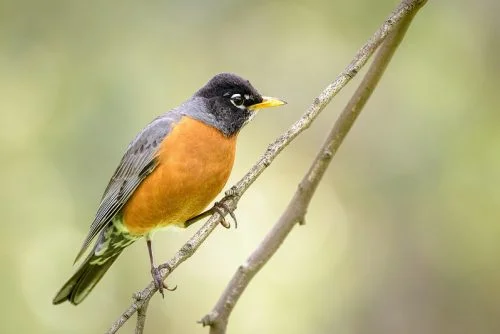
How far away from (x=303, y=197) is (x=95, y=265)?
5.80ft

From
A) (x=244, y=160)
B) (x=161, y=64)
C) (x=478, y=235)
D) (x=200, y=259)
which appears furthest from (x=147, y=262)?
(x=478, y=235)

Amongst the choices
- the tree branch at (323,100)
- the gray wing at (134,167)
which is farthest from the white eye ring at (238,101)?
the tree branch at (323,100)

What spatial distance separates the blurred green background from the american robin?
3.27 ft

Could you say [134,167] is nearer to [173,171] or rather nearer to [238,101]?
[173,171]

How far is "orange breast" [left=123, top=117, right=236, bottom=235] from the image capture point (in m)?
4.62

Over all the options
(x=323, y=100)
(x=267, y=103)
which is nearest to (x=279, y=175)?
(x=267, y=103)

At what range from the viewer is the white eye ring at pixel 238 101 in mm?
4793

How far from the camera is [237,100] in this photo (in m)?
4.80

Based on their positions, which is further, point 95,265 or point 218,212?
point 95,265

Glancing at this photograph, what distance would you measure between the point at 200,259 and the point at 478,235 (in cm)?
236

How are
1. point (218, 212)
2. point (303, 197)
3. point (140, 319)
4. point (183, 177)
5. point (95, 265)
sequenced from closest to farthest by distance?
1. point (140, 319)
2. point (218, 212)
3. point (303, 197)
4. point (183, 177)
5. point (95, 265)

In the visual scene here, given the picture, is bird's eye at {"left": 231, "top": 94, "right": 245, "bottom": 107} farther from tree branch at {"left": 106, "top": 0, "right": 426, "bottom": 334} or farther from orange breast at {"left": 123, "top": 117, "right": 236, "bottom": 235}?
tree branch at {"left": 106, "top": 0, "right": 426, "bottom": 334}

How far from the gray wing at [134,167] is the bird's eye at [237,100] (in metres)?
0.39

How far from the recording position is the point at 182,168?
4.66m
